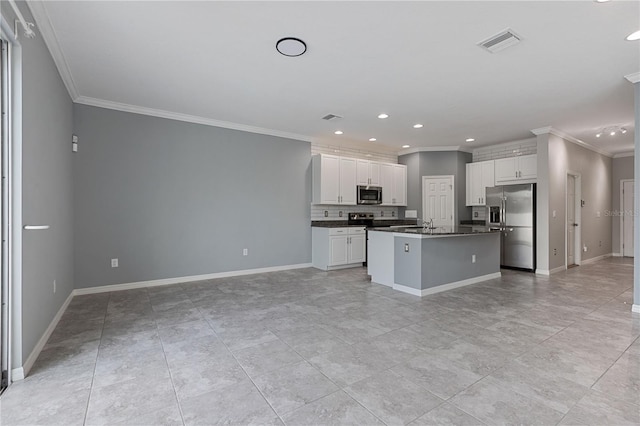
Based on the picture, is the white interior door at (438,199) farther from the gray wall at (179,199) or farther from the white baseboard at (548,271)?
the gray wall at (179,199)

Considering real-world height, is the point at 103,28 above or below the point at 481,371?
above

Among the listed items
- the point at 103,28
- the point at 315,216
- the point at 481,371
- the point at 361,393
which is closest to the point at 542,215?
the point at 315,216

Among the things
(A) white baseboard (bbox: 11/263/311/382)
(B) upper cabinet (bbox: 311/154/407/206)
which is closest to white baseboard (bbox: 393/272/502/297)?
(A) white baseboard (bbox: 11/263/311/382)

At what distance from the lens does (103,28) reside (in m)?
2.61

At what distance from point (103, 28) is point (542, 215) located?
6.89m

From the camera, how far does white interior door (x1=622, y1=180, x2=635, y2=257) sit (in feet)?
25.7

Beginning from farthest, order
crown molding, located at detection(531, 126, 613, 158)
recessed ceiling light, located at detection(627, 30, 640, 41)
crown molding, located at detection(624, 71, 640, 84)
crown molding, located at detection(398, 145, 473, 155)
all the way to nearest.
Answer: crown molding, located at detection(398, 145, 473, 155)
crown molding, located at detection(531, 126, 613, 158)
crown molding, located at detection(624, 71, 640, 84)
recessed ceiling light, located at detection(627, 30, 640, 41)

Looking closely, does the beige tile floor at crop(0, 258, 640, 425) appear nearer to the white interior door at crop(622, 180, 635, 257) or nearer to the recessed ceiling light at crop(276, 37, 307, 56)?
the recessed ceiling light at crop(276, 37, 307, 56)

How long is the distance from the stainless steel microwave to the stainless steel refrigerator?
2366mm

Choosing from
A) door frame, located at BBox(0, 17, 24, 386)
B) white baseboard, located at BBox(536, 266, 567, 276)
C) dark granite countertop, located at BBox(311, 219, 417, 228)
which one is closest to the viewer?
door frame, located at BBox(0, 17, 24, 386)

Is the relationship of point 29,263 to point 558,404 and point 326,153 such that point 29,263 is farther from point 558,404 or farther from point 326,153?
point 326,153

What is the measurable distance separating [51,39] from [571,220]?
8.77m

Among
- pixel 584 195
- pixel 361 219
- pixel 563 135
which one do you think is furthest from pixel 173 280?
pixel 584 195

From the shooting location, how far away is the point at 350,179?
6566 mm
